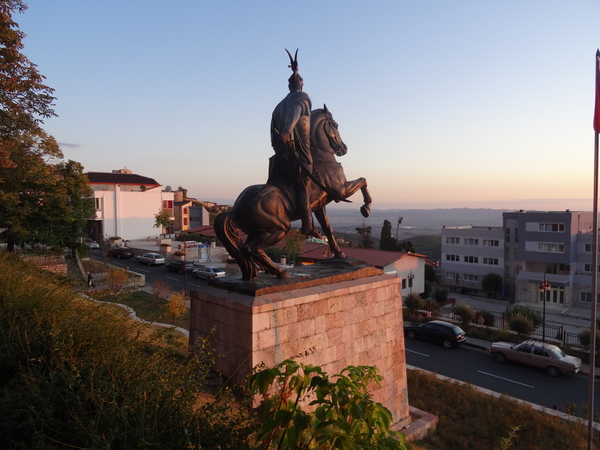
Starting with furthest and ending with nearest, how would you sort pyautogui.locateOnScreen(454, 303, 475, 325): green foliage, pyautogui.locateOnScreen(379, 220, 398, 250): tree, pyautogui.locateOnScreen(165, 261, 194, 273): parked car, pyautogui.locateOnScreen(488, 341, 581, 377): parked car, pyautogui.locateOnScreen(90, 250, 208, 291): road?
pyautogui.locateOnScreen(379, 220, 398, 250): tree → pyautogui.locateOnScreen(165, 261, 194, 273): parked car → pyautogui.locateOnScreen(90, 250, 208, 291): road → pyautogui.locateOnScreen(454, 303, 475, 325): green foliage → pyautogui.locateOnScreen(488, 341, 581, 377): parked car

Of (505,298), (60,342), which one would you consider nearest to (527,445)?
(60,342)

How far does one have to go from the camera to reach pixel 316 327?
619 centimetres

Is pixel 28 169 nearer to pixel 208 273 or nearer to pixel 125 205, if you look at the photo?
pixel 208 273

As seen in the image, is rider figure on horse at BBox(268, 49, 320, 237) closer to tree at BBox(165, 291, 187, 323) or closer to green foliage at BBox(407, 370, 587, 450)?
green foliage at BBox(407, 370, 587, 450)

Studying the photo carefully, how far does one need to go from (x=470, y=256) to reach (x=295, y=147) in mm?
34775

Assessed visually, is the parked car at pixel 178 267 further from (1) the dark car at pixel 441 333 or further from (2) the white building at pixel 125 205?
(2) the white building at pixel 125 205

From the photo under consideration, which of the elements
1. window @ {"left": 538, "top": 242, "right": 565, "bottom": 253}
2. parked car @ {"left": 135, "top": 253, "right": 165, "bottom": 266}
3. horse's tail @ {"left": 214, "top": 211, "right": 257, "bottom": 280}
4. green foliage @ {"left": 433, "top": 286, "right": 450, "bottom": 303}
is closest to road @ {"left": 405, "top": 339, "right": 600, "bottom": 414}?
horse's tail @ {"left": 214, "top": 211, "right": 257, "bottom": 280}

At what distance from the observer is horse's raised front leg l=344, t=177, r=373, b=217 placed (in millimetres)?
7543

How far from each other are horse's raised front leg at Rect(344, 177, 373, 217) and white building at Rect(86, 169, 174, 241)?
45.2m

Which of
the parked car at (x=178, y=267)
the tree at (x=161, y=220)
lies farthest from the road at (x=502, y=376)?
the tree at (x=161, y=220)

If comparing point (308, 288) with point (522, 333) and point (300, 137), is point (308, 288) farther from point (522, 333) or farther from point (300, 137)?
point (522, 333)

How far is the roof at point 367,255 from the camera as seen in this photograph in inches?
1044

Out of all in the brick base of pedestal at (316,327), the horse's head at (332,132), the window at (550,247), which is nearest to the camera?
the brick base of pedestal at (316,327)

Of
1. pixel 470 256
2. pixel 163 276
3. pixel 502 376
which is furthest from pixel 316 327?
pixel 470 256
